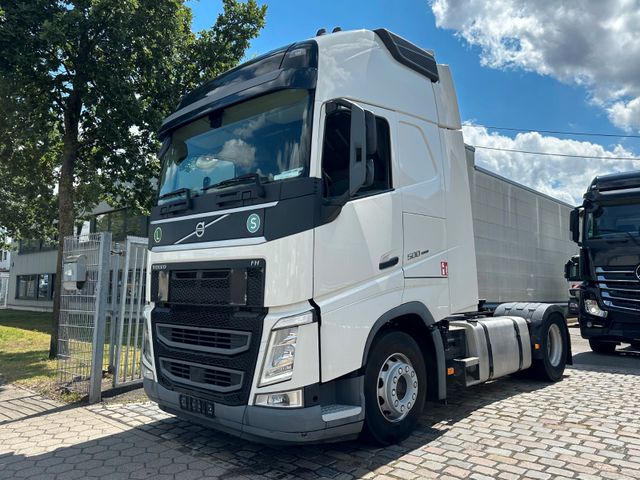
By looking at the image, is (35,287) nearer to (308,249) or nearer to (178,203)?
(178,203)

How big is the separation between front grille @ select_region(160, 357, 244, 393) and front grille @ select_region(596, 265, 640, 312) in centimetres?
778

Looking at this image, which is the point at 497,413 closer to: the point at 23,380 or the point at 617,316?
the point at 617,316

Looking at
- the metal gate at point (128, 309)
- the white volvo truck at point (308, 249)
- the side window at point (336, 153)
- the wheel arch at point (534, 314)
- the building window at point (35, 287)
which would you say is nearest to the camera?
the white volvo truck at point (308, 249)

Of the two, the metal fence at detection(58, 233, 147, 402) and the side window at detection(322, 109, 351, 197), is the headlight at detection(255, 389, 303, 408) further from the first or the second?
the metal fence at detection(58, 233, 147, 402)

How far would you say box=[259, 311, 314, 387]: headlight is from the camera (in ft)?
11.8

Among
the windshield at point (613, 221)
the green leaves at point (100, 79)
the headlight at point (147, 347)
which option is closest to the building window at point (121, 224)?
A: the green leaves at point (100, 79)

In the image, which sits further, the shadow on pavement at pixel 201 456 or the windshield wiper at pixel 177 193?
the windshield wiper at pixel 177 193

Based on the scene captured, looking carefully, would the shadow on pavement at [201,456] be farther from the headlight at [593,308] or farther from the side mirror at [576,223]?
the side mirror at [576,223]

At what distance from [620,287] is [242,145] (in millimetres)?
7749

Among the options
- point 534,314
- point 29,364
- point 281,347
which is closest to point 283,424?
point 281,347

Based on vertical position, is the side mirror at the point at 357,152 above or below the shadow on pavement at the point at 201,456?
above

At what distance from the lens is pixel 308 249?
365 cm

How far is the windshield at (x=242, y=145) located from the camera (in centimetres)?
388

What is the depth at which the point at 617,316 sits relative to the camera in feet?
28.9
